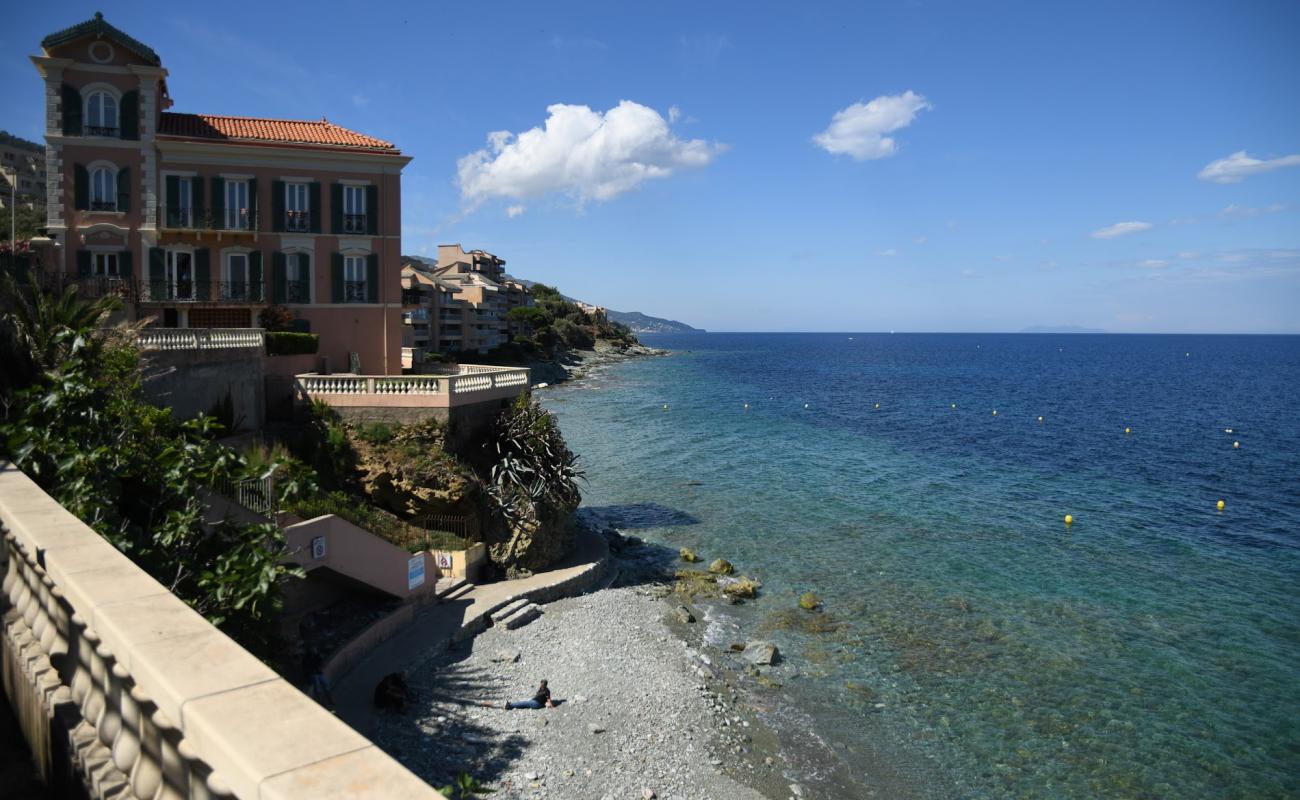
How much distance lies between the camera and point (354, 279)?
2986 centimetres

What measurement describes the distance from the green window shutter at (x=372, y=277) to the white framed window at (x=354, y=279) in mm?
144

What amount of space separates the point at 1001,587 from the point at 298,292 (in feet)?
91.2

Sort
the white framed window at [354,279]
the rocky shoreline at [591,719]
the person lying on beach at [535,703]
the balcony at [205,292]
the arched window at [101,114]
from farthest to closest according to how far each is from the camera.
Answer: the white framed window at [354,279] < the balcony at [205,292] < the arched window at [101,114] < the person lying on beach at [535,703] < the rocky shoreline at [591,719]

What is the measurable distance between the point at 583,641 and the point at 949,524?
21127 millimetres

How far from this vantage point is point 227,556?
35.1ft

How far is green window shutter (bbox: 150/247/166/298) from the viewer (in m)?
28.0

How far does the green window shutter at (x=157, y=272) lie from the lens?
2798 cm

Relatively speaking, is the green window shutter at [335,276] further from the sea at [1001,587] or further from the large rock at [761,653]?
the large rock at [761,653]

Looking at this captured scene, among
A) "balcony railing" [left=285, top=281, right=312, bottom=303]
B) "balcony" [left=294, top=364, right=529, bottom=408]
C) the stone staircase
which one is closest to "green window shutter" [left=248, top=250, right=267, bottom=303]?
"balcony railing" [left=285, top=281, right=312, bottom=303]

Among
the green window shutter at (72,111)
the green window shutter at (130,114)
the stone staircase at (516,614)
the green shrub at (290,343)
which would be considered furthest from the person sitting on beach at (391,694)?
the green window shutter at (72,111)

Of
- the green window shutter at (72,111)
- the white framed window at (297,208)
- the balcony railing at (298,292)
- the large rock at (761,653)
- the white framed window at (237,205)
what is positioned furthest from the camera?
the balcony railing at (298,292)

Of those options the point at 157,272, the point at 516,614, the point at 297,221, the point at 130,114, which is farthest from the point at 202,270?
the point at 516,614

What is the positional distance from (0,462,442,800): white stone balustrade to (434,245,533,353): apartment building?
90.4 metres

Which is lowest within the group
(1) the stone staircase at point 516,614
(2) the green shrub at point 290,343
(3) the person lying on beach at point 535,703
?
(3) the person lying on beach at point 535,703
